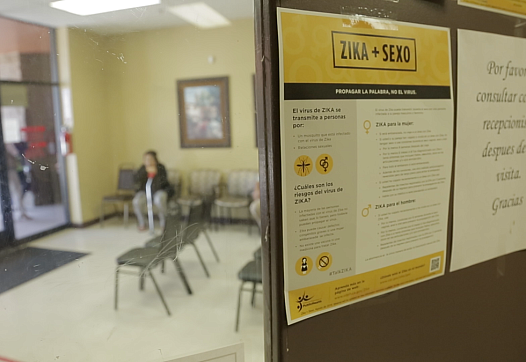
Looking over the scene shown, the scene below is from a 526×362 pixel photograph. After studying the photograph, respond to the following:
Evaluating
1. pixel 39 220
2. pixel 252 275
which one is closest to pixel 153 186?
pixel 39 220

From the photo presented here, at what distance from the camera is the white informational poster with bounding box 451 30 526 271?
951 millimetres

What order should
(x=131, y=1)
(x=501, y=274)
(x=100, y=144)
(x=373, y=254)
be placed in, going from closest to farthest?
(x=131, y=1) < (x=373, y=254) < (x=100, y=144) < (x=501, y=274)

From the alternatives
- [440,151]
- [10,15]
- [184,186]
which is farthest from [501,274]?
[10,15]

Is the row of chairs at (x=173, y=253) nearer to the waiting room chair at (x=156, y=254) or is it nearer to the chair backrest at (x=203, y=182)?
the waiting room chair at (x=156, y=254)

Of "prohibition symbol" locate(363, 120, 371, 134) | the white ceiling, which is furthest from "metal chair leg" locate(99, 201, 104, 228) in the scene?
"prohibition symbol" locate(363, 120, 371, 134)

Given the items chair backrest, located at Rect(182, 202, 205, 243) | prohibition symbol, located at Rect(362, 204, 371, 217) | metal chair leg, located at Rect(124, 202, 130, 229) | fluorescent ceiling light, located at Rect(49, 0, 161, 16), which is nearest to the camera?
fluorescent ceiling light, located at Rect(49, 0, 161, 16)

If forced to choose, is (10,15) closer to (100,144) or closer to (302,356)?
(100,144)

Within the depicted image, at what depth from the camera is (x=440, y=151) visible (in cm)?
91

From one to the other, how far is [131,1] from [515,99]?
96 centimetres

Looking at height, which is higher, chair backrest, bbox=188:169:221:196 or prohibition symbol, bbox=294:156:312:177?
prohibition symbol, bbox=294:156:312:177

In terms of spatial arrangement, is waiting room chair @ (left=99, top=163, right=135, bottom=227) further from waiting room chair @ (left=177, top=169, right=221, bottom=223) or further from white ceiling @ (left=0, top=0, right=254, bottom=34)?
white ceiling @ (left=0, top=0, right=254, bottom=34)

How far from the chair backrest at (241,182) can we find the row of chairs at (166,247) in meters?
0.12

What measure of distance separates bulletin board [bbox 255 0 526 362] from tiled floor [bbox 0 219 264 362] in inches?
3.9

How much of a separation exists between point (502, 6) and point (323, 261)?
0.81 meters
